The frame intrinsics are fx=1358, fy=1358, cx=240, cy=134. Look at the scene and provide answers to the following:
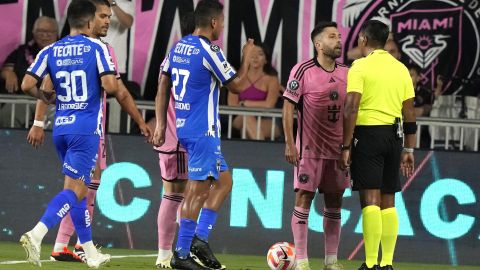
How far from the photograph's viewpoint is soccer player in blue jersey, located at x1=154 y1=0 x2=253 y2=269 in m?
11.5

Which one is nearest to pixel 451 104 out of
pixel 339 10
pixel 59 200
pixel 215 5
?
pixel 339 10

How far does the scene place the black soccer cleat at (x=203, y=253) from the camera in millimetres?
11461

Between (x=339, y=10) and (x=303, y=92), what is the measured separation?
426 cm

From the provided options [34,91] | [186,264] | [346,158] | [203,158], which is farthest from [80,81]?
[346,158]

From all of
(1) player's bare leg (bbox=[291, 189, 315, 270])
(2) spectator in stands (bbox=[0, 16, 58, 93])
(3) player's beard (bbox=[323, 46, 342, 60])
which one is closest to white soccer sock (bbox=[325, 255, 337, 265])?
(1) player's bare leg (bbox=[291, 189, 315, 270])

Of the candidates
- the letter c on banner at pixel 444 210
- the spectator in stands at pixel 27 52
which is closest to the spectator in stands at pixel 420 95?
the letter c on banner at pixel 444 210

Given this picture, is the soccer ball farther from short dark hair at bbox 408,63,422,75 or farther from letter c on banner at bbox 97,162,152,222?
short dark hair at bbox 408,63,422,75

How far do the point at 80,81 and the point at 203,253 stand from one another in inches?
70.0

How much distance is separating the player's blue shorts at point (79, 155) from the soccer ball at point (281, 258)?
176 cm

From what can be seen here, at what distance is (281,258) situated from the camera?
38.7ft

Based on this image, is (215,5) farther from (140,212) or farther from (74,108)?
(140,212)

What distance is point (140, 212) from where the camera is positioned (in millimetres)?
14781

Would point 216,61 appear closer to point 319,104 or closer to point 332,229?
point 319,104

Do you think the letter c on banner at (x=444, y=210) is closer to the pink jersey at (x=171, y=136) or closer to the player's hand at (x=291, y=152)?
the player's hand at (x=291, y=152)
